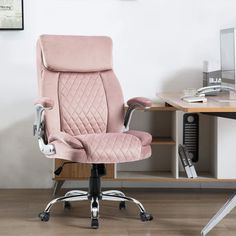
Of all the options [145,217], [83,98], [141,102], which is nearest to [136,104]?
[141,102]

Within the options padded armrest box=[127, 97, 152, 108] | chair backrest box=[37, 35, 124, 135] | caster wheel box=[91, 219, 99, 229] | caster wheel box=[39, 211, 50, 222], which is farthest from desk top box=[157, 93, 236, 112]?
caster wheel box=[39, 211, 50, 222]

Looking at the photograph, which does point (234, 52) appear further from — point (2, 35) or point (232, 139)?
point (2, 35)

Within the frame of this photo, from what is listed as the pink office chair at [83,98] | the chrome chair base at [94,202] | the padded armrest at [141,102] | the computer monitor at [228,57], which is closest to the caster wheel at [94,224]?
the chrome chair base at [94,202]

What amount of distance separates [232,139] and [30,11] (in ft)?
5.91

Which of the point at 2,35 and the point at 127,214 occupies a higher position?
the point at 2,35

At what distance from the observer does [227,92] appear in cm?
364

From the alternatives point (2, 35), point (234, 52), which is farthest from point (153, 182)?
point (2, 35)

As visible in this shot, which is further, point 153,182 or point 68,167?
point 153,182

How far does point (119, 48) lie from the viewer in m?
4.16

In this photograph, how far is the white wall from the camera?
4117 mm

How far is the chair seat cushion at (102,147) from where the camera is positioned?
3.04m

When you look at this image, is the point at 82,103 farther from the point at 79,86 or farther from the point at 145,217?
the point at 145,217

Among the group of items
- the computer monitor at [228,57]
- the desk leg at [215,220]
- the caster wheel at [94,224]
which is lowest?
the caster wheel at [94,224]

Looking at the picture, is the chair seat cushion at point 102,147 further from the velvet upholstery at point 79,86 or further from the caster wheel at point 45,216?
the caster wheel at point 45,216
